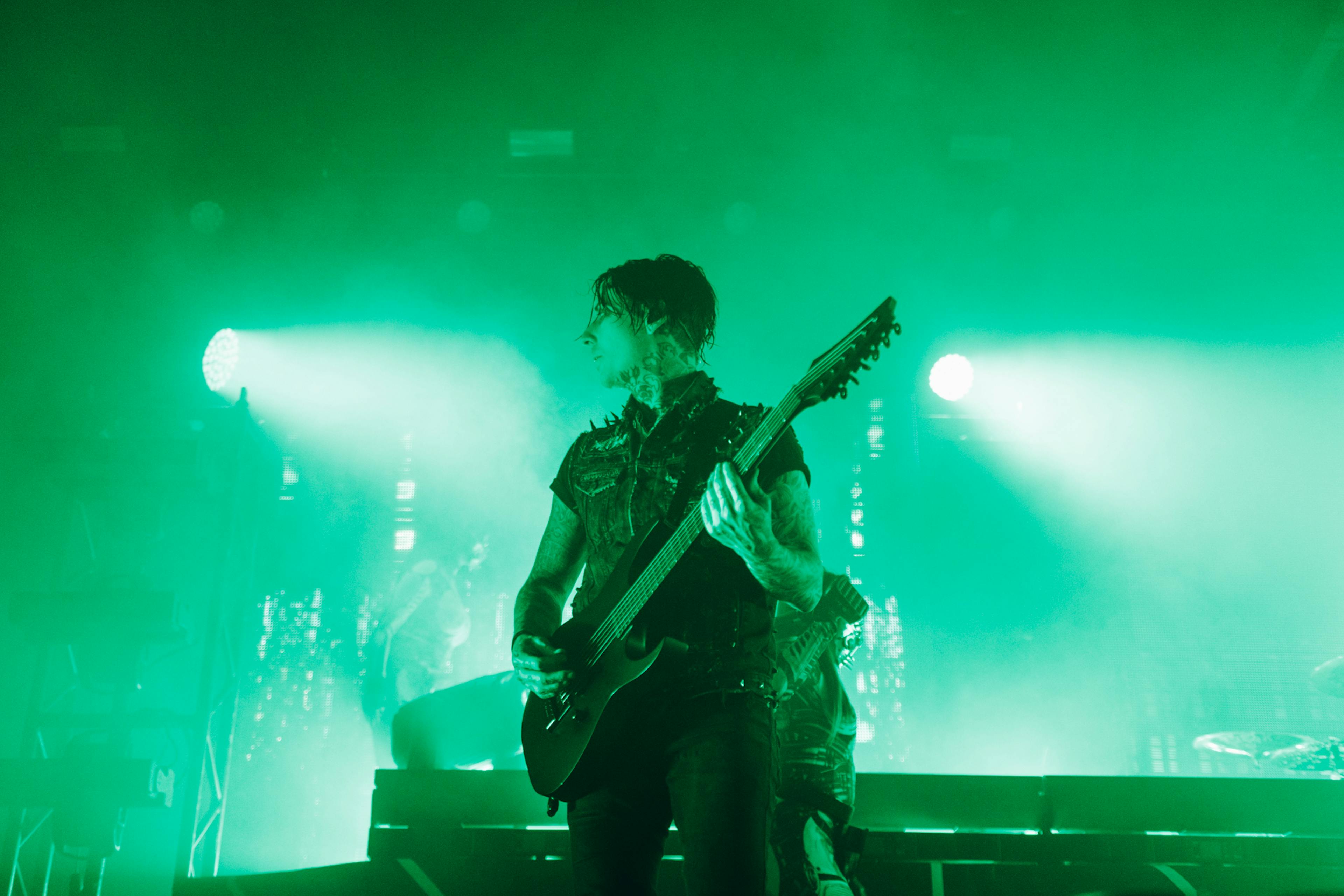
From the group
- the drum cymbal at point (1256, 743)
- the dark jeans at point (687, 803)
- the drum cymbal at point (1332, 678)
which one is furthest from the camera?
the drum cymbal at point (1256, 743)

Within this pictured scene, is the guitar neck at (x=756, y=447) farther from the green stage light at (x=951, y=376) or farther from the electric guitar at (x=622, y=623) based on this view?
the green stage light at (x=951, y=376)

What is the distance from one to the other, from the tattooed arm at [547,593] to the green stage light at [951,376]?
5.02 meters

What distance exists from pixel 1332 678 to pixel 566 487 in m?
4.85

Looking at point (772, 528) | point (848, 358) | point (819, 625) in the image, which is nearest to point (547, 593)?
point (772, 528)

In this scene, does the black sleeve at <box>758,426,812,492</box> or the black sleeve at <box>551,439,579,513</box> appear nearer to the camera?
the black sleeve at <box>758,426,812,492</box>

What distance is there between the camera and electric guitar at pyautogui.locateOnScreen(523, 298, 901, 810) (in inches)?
63.0

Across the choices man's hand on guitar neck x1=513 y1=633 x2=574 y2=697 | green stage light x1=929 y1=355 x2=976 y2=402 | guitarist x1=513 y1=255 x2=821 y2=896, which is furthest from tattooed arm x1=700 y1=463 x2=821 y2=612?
green stage light x1=929 y1=355 x2=976 y2=402

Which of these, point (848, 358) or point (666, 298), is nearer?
point (848, 358)

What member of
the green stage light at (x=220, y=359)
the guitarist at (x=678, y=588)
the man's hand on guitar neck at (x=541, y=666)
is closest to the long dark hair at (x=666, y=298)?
the guitarist at (x=678, y=588)

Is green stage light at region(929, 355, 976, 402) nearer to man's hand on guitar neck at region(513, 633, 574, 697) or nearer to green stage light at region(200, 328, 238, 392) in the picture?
green stage light at region(200, 328, 238, 392)

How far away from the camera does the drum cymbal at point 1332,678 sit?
4754 millimetres

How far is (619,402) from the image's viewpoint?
6.57 metres

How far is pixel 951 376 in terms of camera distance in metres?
6.58

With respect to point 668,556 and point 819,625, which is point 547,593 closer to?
point 668,556
